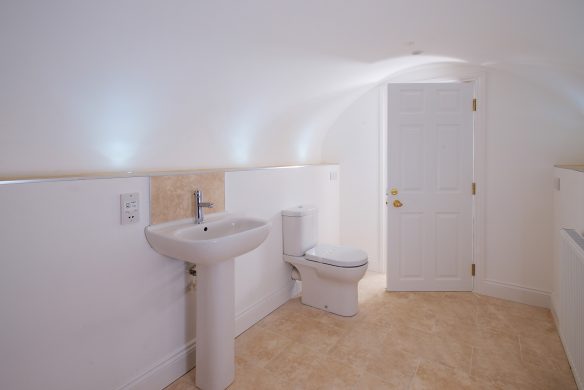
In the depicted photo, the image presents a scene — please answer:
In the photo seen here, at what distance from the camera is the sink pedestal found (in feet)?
5.81

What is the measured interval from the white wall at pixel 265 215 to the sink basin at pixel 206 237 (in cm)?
24

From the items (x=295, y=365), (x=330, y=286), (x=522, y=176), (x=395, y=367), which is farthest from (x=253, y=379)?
(x=522, y=176)

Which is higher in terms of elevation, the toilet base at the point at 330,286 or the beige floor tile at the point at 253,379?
the toilet base at the point at 330,286

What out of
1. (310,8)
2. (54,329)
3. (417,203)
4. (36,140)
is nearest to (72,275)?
(54,329)

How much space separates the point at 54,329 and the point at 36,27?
125cm

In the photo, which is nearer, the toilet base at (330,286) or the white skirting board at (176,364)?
the white skirting board at (176,364)

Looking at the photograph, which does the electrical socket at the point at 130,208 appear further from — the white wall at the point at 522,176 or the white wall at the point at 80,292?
the white wall at the point at 522,176

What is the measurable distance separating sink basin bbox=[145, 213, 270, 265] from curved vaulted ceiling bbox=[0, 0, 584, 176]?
416 mm

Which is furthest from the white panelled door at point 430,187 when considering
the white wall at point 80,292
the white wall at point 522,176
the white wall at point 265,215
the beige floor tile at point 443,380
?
the white wall at point 80,292

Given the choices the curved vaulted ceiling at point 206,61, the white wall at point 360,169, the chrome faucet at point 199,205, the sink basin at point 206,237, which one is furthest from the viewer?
the white wall at point 360,169

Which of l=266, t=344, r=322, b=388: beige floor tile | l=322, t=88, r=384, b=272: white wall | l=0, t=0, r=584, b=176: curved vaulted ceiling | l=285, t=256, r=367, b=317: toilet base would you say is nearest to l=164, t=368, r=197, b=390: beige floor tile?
l=266, t=344, r=322, b=388: beige floor tile

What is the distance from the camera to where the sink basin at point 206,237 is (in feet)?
5.16

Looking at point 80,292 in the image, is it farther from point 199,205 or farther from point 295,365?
point 295,365

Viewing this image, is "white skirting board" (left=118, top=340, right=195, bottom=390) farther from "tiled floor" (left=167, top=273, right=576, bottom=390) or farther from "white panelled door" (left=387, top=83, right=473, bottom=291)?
"white panelled door" (left=387, top=83, right=473, bottom=291)
